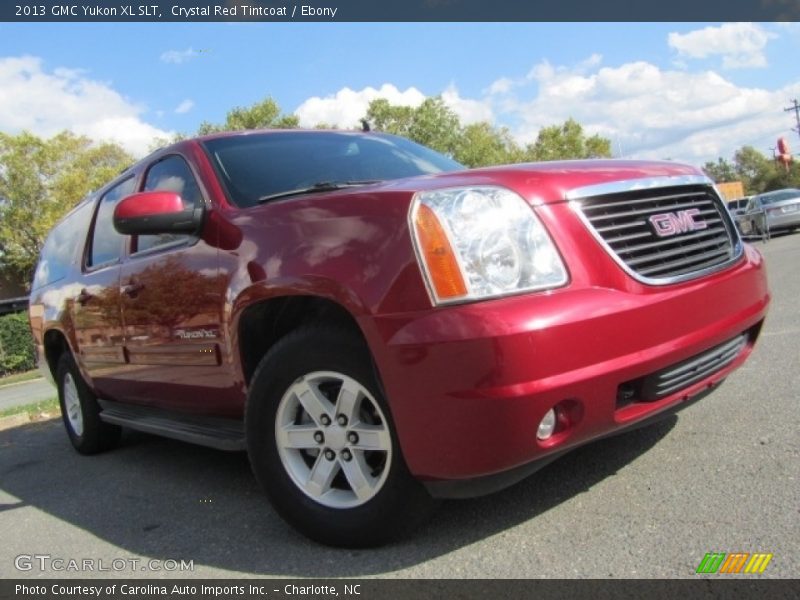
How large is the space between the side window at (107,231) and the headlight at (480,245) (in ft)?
8.51

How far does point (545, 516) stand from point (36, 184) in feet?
116

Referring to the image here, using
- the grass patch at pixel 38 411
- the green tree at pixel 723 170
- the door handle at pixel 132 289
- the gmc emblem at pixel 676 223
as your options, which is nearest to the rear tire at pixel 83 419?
the door handle at pixel 132 289

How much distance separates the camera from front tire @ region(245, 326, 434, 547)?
2.54m

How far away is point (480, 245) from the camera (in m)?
2.37

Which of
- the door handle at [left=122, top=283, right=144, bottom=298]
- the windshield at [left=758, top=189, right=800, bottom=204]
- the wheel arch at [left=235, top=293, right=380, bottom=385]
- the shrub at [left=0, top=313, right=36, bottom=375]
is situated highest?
the door handle at [left=122, top=283, right=144, bottom=298]

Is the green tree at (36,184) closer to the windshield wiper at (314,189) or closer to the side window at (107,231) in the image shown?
the side window at (107,231)

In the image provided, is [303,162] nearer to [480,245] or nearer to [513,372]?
[480,245]

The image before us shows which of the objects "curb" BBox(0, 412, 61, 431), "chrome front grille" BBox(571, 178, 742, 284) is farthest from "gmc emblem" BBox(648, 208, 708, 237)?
"curb" BBox(0, 412, 61, 431)

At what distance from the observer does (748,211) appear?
22.0m

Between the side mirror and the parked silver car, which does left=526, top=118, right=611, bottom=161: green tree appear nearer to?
the parked silver car

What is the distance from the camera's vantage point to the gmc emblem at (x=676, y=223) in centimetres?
274

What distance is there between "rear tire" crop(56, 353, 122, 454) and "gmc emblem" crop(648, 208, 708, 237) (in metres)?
4.16

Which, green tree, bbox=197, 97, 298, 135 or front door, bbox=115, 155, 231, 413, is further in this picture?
green tree, bbox=197, 97, 298, 135
